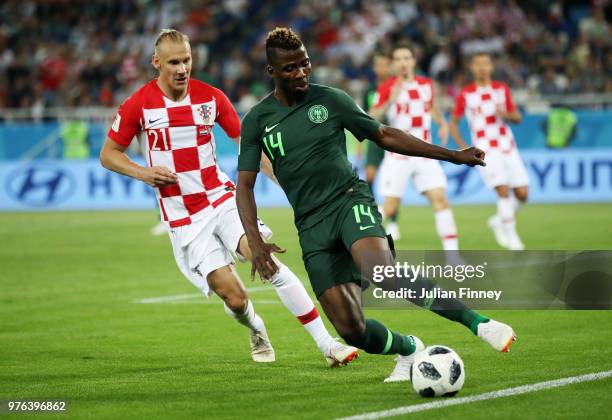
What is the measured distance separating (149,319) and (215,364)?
93.2 inches

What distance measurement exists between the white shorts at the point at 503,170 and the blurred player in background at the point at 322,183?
7.95m

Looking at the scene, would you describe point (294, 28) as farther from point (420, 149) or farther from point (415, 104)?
point (420, 149)

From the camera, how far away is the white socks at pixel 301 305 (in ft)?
24.4

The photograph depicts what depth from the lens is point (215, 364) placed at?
304 inches

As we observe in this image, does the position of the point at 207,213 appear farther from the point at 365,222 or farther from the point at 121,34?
the point at 121,34

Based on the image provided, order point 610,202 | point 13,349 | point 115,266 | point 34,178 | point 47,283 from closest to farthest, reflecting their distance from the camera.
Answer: point 13,349 < point 47,283 < point 115,266 < point 610,202 < point 34,178

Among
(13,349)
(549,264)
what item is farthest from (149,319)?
(549,264)

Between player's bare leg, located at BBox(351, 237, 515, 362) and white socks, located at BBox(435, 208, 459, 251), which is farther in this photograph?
white socks, located at BBox(435, 208, 459, 251)

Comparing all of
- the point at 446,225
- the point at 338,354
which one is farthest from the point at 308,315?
the point at 446,225

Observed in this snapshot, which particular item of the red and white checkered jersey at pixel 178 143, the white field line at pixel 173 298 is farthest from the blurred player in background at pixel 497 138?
the red and white checkered jersey at pixel 178 143

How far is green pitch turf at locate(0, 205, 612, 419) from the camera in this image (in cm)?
616

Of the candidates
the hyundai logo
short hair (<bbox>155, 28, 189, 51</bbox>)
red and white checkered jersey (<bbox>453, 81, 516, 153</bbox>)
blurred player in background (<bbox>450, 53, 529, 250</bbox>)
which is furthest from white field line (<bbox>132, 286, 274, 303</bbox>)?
the hyundai logo

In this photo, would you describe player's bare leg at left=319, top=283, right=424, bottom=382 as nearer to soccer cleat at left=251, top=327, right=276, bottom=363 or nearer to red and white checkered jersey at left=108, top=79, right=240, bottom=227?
soccer cleat at left=251, top=327, right=276, bottom=363

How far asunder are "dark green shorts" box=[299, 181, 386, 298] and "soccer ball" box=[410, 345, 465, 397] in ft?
2.33
